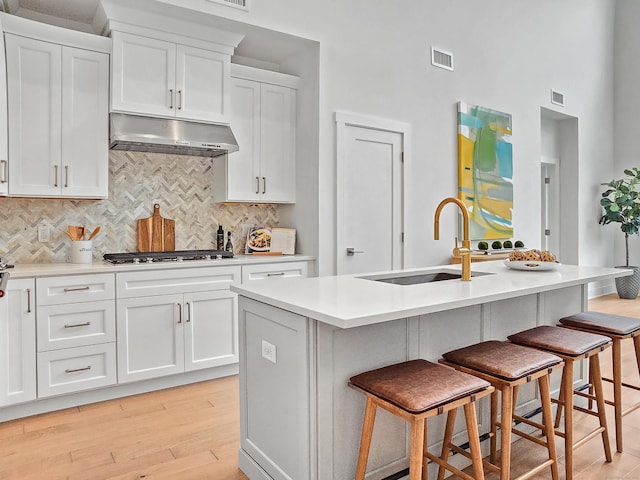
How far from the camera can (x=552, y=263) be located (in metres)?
2.79

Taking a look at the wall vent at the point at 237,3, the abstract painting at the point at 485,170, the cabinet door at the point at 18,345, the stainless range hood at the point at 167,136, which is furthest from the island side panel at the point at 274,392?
the abstract painting at the point at 485,170

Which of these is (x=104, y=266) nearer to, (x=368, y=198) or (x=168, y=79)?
(x=168, y=79)

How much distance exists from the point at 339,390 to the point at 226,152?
103 inches

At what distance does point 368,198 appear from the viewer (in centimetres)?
455

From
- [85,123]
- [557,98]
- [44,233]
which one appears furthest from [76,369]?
[557,98]

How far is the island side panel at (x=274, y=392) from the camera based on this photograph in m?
1.86

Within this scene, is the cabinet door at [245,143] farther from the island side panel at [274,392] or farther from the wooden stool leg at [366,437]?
the wooden stool leg at [366,437]

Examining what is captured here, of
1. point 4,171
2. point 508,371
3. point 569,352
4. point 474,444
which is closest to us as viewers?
point 474,444

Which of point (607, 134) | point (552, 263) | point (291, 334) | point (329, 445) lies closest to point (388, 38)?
point (552, 263)

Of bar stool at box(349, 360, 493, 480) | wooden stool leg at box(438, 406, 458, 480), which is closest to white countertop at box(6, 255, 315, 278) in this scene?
bar stool at box(349, 360, 493, 480)

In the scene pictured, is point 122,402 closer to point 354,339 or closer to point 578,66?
point 354,339

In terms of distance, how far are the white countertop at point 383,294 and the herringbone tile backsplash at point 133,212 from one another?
78.2 inches

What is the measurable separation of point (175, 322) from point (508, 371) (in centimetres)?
241

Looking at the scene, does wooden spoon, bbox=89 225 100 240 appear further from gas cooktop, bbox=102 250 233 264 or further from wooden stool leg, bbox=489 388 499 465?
wooden stool leg, bbox=489 388 499 465
